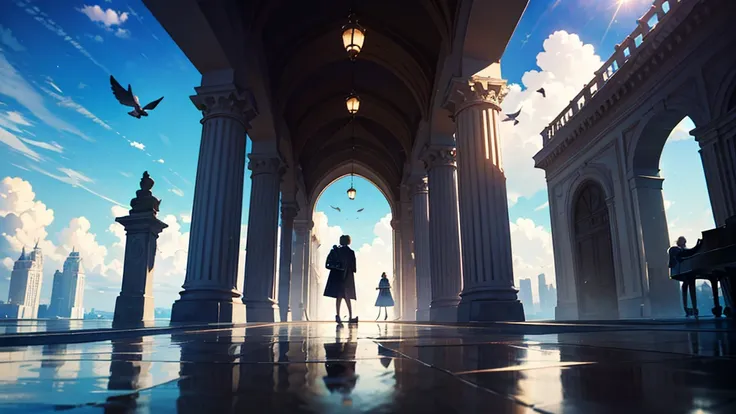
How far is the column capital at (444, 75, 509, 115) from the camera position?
8.15 meters

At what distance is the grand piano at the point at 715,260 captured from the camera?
6.27 m

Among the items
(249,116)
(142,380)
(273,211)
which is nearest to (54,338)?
(142,380)

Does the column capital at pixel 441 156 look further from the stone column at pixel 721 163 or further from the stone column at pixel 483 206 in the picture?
the stone column at pixel 721 163

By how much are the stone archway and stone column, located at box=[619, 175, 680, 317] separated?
81.0 inches

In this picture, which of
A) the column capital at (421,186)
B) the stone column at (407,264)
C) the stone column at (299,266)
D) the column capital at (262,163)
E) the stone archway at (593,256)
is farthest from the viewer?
the stone column at (299,266)

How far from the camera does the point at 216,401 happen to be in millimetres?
612

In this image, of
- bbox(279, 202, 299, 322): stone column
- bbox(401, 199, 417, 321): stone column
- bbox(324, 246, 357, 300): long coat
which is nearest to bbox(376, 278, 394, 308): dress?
bbox(401, 199, 417, 321): stone column

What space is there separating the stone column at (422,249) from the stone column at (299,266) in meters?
6.60

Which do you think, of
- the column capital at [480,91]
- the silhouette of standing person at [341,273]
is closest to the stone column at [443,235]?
the silhouette of standing person at [341,273]

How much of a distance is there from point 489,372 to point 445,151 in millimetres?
11410

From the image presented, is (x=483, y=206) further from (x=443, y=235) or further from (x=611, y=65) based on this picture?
(x=611, y=65)

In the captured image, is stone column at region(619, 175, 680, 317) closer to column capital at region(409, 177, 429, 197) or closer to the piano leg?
the piano leg

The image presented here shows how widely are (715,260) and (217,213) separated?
8178 millimetres

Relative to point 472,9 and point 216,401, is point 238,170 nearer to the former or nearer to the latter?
point 472,9
